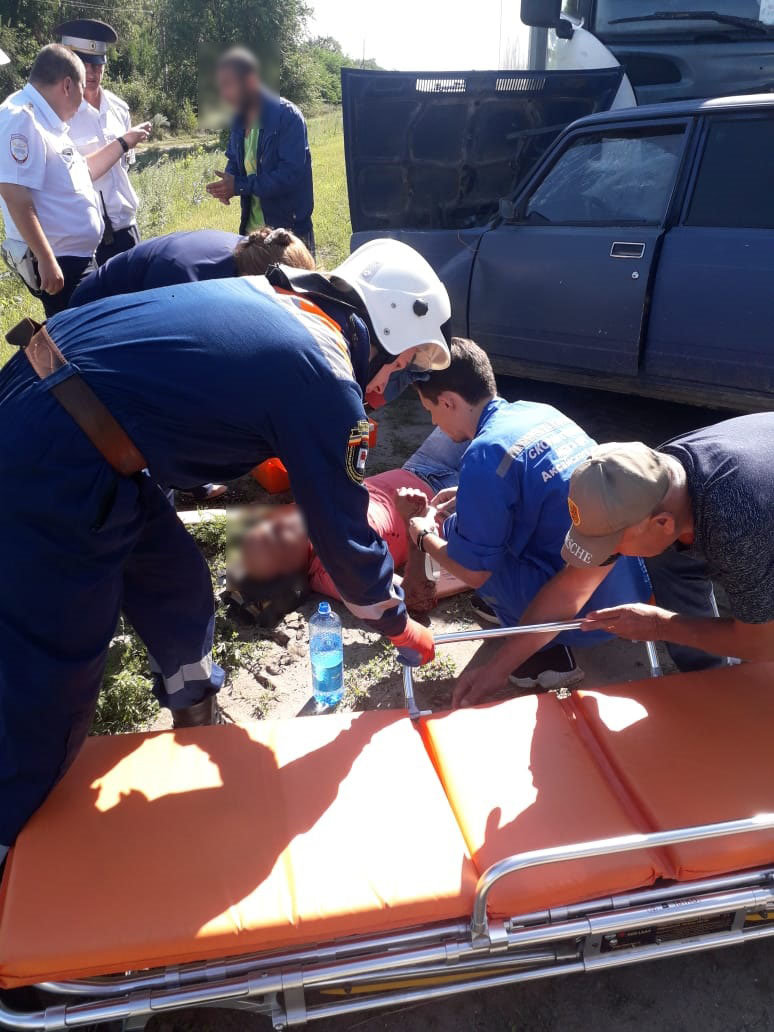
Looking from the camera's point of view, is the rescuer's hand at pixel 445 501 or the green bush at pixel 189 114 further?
the green bush at pixel 189 114

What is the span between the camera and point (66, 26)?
4680 millimetres

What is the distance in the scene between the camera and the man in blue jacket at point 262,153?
450cm

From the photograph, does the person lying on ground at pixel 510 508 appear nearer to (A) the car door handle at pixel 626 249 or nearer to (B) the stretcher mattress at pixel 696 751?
(B) the stretcher mattress at pixel 696 751

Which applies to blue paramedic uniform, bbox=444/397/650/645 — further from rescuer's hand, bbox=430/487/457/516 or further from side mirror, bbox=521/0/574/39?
side mirror, bbox=521/0/574/39

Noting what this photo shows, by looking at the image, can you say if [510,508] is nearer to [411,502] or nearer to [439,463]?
[411,502]

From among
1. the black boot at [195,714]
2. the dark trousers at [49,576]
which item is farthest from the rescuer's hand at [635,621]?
the dark trousers at [49,576]

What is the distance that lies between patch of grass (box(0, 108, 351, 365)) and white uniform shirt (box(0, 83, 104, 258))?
2502mm

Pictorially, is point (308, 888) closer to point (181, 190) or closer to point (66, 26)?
point (66, 26)

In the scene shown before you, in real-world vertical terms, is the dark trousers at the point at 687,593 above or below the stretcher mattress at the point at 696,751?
below

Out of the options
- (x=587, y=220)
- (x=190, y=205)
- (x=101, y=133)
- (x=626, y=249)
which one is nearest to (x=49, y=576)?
(x=626, y=249)

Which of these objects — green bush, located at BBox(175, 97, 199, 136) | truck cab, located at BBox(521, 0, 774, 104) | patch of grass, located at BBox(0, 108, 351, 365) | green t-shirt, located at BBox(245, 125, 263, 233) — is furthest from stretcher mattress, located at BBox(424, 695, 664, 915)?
patch of grass, located at BBox(0, 108, 351, 365)

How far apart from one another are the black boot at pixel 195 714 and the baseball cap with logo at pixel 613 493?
1390 millimetres

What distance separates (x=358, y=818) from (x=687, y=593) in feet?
4.87

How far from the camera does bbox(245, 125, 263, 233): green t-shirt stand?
189 inches
